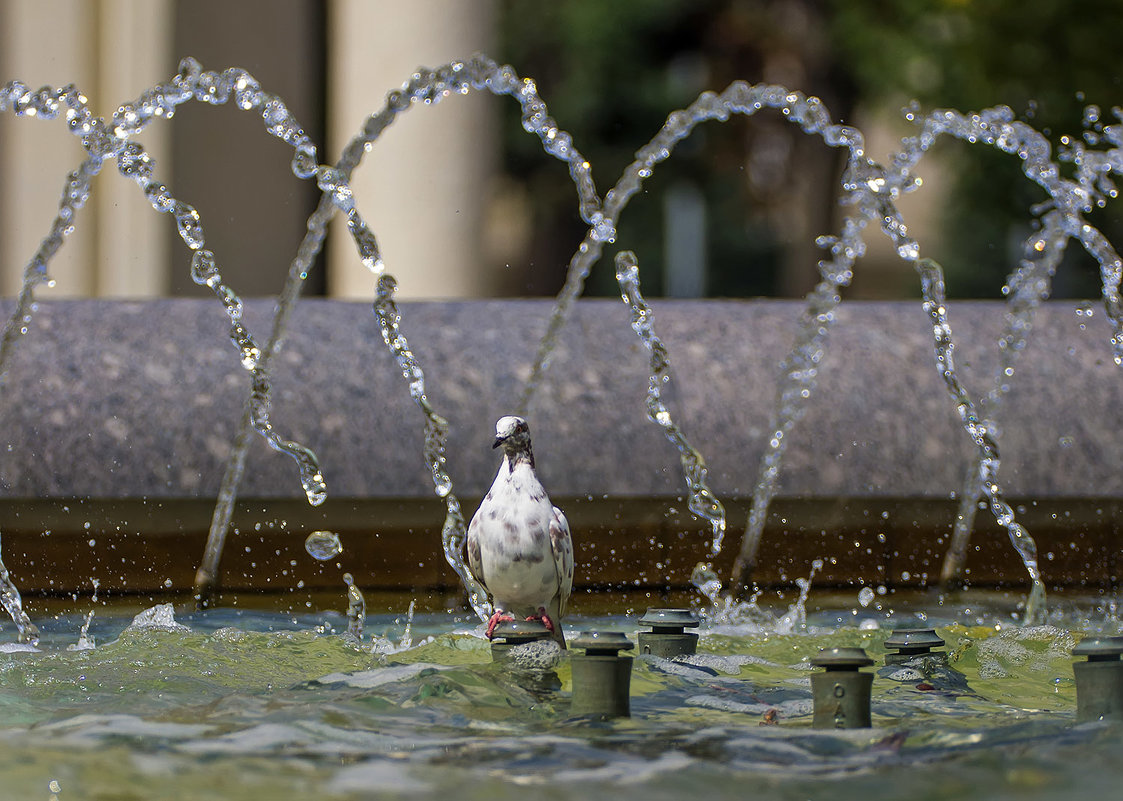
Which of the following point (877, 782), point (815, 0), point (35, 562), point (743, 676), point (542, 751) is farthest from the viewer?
point (815, 0)

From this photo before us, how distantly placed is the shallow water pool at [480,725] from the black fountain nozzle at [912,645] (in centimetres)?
5

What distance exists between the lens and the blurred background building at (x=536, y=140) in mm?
7969

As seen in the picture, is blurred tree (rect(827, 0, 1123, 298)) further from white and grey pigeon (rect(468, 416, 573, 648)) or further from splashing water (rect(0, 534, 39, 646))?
white and grey pigeon (rect(468, 416, 573, 648))

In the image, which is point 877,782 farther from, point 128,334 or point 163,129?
point 163,129

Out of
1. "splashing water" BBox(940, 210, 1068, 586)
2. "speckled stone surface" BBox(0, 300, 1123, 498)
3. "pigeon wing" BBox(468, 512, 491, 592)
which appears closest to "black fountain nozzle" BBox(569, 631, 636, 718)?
"pigeon wing" BBox(468, 512, 491, 592)

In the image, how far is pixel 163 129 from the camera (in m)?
8.35

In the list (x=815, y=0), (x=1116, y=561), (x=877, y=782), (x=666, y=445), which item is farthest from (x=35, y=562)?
(x=815, y=0)

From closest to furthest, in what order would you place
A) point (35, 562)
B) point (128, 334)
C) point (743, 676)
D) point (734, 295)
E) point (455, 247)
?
point (743, 676) < point (35, 562) < point (128, 334) < point (455, 247) < point (734, 295)

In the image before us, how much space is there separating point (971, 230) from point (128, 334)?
→ 87.5ft

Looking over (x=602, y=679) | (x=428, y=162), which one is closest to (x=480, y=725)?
(x=602, y=679)

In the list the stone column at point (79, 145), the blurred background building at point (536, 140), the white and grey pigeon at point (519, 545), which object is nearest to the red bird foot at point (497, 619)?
the white and grey pigeon at point (519, 545)

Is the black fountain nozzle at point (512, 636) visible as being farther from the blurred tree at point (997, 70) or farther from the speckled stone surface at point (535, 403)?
the blurred tree at point (997, 70)

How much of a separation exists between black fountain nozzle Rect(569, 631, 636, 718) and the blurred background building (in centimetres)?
466

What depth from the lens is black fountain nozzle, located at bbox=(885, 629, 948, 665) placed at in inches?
153
